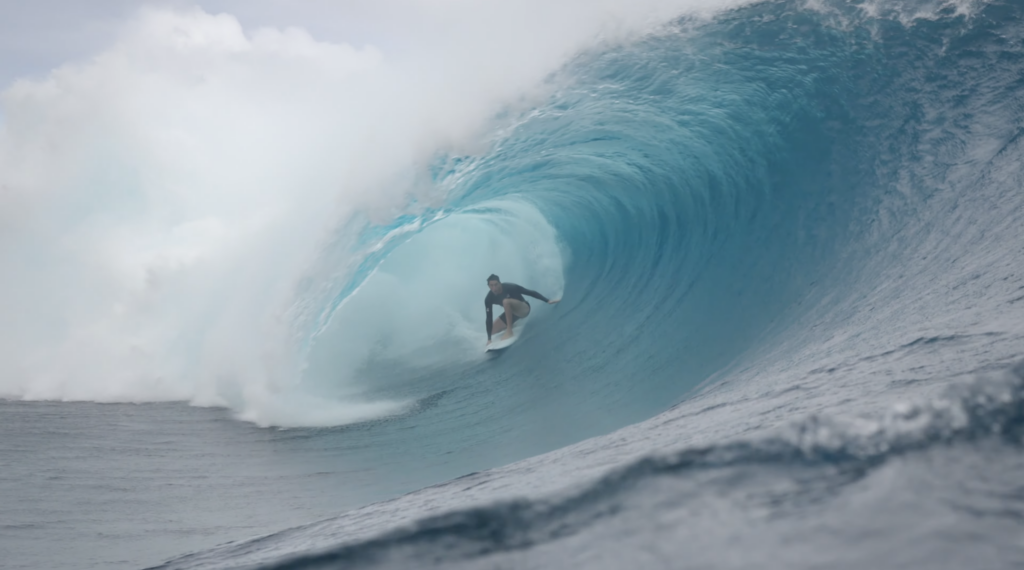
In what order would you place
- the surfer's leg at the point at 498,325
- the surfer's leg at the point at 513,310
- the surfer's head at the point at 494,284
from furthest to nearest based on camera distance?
the surfer's leg at the point at 498,325, the surfer's leg at the point at 513,310, the surfer's head at the point at 494,284

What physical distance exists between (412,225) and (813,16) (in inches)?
208

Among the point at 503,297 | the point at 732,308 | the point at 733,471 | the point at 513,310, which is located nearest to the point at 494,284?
the point at 503,297

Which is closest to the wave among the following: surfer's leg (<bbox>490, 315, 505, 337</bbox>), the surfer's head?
the surfer's head

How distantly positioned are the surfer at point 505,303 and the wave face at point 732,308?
1.26ft

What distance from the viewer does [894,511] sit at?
1.10m

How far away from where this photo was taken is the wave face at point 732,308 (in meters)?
1.22

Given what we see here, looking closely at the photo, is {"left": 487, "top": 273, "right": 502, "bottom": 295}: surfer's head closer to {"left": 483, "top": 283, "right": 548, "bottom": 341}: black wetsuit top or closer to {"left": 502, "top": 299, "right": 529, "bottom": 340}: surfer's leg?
{"left": 483, "top": 283, "right": 548, "bottom": 341}: black wetsuit top

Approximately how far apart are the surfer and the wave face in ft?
1.26

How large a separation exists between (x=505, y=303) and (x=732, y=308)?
3.27 m

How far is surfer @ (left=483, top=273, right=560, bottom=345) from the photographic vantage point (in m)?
8.20

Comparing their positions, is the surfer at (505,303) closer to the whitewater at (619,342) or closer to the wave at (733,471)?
the whitewater at (619,342)

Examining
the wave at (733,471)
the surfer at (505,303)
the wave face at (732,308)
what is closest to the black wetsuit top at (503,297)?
the surfer at (505,303)

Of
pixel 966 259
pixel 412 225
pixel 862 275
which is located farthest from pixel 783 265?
pixel 412 225

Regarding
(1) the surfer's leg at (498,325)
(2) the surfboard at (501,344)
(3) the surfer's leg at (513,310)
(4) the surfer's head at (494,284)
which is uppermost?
(4) the surfer's head at (494,284)
